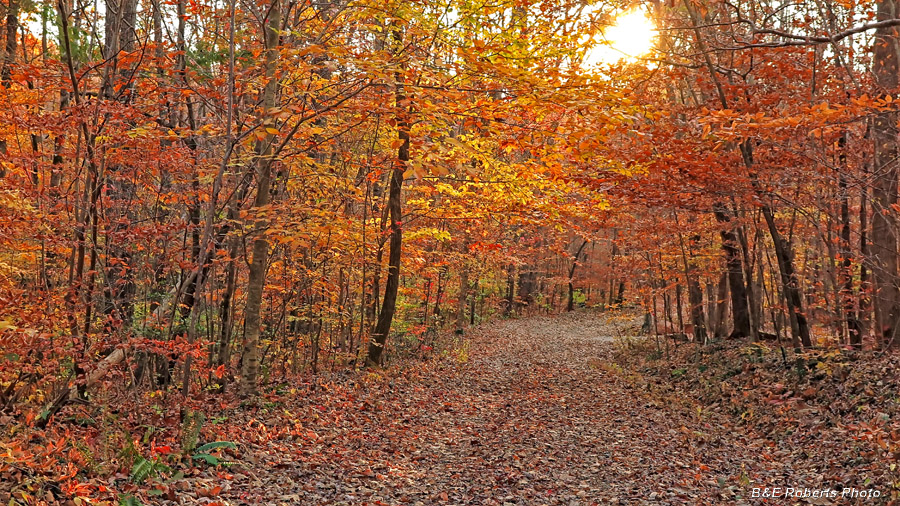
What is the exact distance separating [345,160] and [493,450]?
19.6 feet

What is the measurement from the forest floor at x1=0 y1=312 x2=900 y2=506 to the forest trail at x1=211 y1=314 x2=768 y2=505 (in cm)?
3

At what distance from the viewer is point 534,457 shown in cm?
813

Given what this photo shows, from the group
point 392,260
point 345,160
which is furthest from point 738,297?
point 345,160

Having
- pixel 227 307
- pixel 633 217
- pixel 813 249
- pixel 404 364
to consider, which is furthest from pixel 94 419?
pixel 813 249

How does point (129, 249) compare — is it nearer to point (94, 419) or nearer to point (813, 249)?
point (94, 419)

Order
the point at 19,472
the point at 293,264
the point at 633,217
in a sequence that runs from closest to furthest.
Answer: the point at 19,472 → the point at 293,264 → the point at 633,217

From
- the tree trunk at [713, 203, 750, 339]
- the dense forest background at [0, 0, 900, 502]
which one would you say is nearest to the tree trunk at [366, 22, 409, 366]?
the dense forest background at [0, 0, 900, 502]

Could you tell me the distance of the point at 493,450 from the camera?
337 inches

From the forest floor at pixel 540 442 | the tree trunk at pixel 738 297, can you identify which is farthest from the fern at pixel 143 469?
the tree trunk at pixel 738 297

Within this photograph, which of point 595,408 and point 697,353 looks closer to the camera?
point 595,408

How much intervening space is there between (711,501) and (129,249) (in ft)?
26.1

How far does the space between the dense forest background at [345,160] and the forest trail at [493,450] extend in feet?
5.35

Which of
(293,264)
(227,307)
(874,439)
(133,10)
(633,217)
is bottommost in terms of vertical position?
(874,439)

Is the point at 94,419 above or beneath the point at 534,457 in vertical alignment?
above
